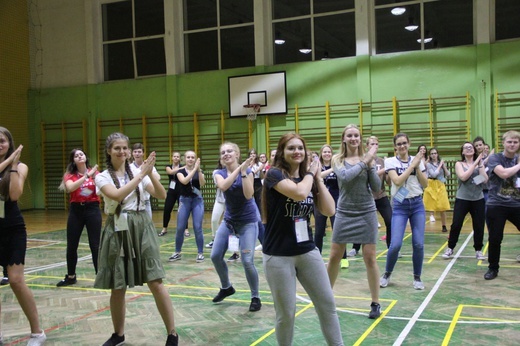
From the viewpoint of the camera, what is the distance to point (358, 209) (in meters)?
4.79

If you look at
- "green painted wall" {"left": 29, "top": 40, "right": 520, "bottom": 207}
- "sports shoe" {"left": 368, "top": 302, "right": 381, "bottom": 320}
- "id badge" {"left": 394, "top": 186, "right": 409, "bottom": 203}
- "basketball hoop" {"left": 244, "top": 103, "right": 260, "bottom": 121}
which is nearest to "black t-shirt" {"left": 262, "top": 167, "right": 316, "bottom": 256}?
"sports shoe" {"left": 368, "top": 302, "right": 381, "bottom": 320}

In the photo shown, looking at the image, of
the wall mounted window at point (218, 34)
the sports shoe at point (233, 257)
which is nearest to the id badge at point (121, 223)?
the sports shoe at point (233, 257)

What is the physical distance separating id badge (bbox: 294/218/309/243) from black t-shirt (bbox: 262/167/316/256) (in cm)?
1

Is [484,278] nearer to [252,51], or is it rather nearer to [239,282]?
[239,282]

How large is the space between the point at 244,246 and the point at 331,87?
11.3 metres

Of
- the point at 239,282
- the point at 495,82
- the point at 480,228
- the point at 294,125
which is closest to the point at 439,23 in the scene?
the point at 495,82

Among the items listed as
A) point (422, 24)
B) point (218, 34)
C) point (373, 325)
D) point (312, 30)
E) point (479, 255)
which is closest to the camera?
point (373, 325)

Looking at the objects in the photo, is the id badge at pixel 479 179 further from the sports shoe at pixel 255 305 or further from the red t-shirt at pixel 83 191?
the red t-shirt at pixel 83 191

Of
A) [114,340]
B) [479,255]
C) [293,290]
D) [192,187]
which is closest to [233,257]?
[192,187]

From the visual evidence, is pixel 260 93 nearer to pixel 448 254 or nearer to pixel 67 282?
pixel 448 254

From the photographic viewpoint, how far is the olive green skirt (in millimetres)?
3900

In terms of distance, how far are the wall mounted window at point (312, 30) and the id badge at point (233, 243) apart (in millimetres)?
11589

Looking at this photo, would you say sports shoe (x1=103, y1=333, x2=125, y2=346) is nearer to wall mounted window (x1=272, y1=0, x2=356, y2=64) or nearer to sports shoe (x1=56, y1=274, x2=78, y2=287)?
sports shoe (x1=56, y1=274, x2=78, y2=287)

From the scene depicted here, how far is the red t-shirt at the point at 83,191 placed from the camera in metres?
6.45
